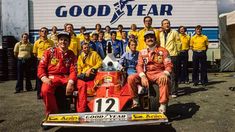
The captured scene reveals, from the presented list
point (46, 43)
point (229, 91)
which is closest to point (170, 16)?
point (229, 91)

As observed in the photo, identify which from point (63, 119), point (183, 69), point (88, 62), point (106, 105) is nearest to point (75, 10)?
point (183, 69)

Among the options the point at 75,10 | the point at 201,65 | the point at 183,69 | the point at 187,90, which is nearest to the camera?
the point at 187,90

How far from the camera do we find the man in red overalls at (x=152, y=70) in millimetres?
6445

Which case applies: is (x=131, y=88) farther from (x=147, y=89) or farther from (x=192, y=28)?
(x=192, y=28)

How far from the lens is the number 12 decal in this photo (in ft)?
20.4

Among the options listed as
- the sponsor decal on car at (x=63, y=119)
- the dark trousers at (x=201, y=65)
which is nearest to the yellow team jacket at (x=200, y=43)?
the dark trousers at (x=201, y=65)

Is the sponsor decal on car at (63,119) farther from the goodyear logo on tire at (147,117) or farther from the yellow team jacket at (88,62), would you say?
the yellow team jacket at (88,62)

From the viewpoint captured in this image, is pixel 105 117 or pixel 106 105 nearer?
pixel 105 117

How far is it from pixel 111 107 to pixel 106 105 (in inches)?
4.1

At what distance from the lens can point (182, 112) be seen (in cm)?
752

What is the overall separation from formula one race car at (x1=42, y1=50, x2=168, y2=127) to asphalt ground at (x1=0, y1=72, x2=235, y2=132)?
1.37 feet

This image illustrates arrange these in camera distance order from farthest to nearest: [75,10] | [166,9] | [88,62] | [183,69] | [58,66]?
[166,9] < [75,10] < [183,69] < [88,62] < [58,66]

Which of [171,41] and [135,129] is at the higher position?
[171,41]

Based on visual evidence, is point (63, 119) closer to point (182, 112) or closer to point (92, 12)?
point (182, 112)
